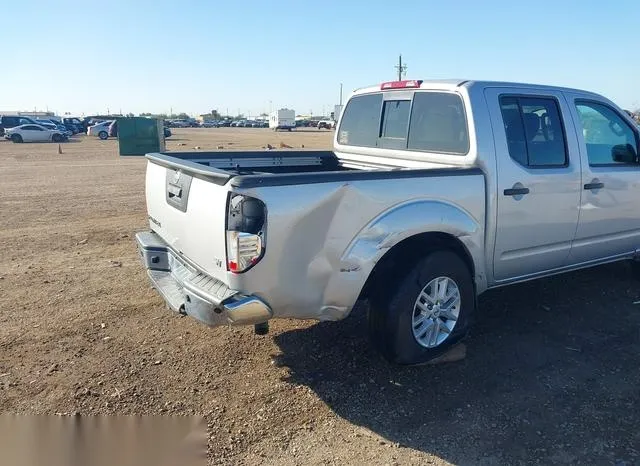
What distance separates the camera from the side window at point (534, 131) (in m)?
4.46

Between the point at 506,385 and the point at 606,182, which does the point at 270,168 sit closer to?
the point at 506,385

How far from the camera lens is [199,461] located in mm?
3033

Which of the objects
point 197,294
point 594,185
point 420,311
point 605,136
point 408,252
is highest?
point 605,136

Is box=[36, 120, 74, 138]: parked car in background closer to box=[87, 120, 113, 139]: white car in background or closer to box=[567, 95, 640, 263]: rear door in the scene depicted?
box=[87, 120, 113, 139]: white car in background

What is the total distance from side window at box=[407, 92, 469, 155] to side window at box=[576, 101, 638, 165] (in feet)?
4.33

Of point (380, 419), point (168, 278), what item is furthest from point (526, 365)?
point (168, 278)

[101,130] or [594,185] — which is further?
[101,130]

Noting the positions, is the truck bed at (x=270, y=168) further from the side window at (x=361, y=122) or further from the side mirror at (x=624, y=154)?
the side mirror at (x=624, y=154)

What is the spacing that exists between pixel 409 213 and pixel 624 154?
9.54 ft

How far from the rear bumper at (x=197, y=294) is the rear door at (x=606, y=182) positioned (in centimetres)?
323

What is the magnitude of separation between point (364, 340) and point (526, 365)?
1261 millimetres

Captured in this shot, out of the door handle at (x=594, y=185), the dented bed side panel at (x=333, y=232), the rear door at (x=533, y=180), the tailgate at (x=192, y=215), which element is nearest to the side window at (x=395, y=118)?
the rear door at (x=533, y=180)

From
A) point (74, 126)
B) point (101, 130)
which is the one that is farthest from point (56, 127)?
point (74, 126)

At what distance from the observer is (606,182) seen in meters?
5.04
